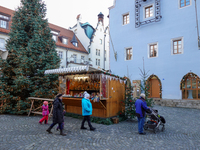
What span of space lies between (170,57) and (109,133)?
1256 cm

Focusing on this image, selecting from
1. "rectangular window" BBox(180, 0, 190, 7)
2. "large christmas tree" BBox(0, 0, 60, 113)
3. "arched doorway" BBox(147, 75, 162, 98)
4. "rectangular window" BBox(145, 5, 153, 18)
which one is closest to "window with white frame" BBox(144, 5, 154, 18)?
"rectangular window" BBox(145, 5, 153, 18)

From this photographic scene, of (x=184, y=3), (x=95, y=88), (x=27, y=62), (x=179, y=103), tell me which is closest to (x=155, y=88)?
(x=179, y=103)

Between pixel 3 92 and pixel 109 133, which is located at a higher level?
pixel 3 92

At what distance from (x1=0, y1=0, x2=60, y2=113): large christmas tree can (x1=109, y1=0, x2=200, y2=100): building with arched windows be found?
1004 centimetres

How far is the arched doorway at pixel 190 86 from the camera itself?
50.2 ft

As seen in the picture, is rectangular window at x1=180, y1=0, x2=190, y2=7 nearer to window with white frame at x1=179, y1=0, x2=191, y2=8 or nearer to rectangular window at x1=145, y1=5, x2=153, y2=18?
window with white frame at x1=179, y1=0, x2=191, y2=8

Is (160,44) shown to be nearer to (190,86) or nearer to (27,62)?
(190,86)

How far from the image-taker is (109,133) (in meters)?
7.08

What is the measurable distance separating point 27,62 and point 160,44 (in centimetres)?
1292

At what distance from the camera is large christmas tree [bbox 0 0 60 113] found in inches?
438

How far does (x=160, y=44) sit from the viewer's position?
1780 centimetres

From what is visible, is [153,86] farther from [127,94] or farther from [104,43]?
[104,43]

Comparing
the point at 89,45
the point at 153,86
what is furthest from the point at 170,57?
the point at 89,45

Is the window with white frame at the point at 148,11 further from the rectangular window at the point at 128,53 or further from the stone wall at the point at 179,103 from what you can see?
the stone wall at the point at 179,103
